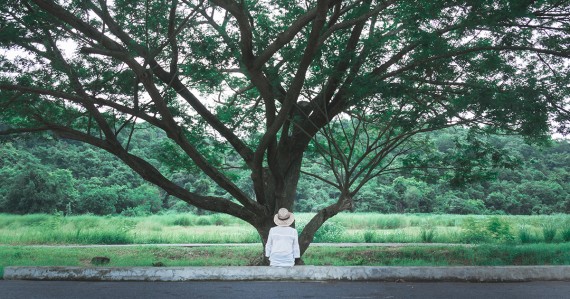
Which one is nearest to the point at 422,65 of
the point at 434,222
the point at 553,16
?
the point at 553,16

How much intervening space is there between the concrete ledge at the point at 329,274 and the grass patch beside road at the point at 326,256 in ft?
17.1

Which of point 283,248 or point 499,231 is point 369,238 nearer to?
point 499,231

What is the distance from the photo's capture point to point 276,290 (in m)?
7.87

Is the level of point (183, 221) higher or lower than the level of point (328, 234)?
higher

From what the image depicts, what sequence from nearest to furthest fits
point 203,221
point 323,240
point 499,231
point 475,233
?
1. point 499,231
2. point 475,233
3. point 323,240
4. point 203,221

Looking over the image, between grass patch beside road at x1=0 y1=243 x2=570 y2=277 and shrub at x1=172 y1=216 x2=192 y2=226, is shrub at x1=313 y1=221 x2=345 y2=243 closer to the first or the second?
grass patch beside road at x1=0 y1=243 x2=570 y2=277

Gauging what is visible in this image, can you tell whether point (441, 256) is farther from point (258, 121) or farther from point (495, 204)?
point (495, 204)

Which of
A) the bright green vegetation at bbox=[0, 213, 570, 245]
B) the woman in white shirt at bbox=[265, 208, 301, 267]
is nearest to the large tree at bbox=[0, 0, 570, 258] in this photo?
the woman in white shirt at bbox=[265, 208, 301, 267]

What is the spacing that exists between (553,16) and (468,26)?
320 cm

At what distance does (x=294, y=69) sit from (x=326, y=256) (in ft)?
23.3

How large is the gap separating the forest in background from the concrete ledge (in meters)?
28.3

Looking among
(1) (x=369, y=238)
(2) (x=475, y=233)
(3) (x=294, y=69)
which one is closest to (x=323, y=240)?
(1) (x=369, y=238)

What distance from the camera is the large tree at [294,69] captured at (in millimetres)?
10672

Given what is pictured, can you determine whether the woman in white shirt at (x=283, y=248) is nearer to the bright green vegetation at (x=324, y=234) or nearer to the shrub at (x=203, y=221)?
the bright green vegetation at (x=324, y=234)
